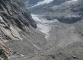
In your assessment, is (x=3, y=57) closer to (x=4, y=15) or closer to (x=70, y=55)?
(x=70, y=55)

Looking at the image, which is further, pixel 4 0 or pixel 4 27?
pixel 4 0

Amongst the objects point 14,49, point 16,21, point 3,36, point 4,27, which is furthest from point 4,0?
point 14,49

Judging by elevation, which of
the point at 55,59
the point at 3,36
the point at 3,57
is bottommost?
the point at 3,57

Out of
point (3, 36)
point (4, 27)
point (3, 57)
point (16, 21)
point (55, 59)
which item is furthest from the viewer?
point (16, 21)

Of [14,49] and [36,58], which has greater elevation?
[14,49]

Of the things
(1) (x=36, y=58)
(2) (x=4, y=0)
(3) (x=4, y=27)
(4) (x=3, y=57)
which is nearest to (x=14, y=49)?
(3) (x=4, y=27)

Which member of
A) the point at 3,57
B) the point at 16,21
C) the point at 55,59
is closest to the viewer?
the point at 3,57

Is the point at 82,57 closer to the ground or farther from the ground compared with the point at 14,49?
closer to the ground

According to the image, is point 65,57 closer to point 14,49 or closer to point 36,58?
point 36,58

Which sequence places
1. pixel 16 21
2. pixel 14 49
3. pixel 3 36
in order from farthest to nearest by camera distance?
pixel 16 21
pixel 3 36
pixel 14 49
